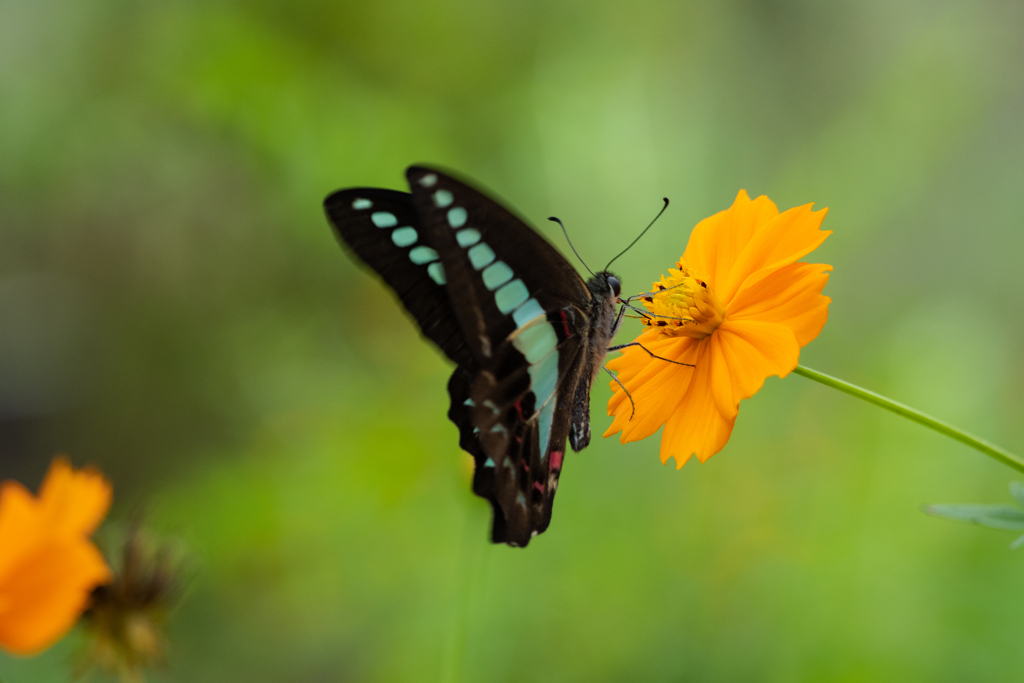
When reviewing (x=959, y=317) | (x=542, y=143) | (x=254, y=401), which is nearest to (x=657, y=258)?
(x=542, y=143)

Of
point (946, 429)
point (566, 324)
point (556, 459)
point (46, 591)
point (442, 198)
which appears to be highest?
point (442, 198)

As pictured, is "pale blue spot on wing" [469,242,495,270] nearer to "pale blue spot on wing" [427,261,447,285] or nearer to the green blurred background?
"pale blue spot on wing" [427,261,447,285]

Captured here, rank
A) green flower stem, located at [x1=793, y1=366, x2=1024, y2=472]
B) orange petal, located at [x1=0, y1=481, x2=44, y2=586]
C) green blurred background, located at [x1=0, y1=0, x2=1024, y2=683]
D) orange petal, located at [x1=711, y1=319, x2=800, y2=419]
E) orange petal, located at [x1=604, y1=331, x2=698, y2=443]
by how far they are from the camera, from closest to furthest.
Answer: green flower stem, located at [x1=793, y1=366, x2=1024, y2=472] < orange petal, located at [x1=0, y1=481, x2=44, y2=586] < orange petal, located at [x1=711, y1=319, x2=800, y2=419] < orange petal, located at [x1=604, y1=331, x2=698, y2=443] < green blurred background, located at [x1=0, y1=0, x2=1024, y2=683]

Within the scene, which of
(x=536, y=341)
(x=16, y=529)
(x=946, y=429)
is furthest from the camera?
(x=536, y=341)

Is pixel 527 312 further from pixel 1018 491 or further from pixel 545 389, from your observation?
pixel 1018 491

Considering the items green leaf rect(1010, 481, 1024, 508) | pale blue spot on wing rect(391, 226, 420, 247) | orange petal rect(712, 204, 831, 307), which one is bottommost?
green leaf rect(1010, 481, 1024, 508)

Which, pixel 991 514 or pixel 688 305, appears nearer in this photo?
pixel 991 514

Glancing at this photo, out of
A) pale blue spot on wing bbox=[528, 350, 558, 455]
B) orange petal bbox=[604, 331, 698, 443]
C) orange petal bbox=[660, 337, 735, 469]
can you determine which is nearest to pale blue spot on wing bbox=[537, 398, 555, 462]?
pale blue spot on wing bbox=[528, 350, 558, 455]

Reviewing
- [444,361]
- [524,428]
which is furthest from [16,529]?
[444,361]
